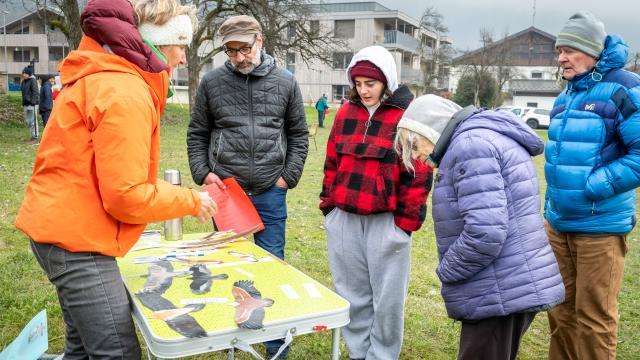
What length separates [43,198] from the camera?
67.6 inches

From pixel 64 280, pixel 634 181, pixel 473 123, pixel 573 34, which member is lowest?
pixel 64 280

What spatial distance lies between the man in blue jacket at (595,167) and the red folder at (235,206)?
5.04ft

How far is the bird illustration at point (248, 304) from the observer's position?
5.87 feet

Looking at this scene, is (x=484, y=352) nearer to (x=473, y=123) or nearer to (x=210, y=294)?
(x=473, y=123)

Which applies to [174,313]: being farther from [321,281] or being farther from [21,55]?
[21,55]

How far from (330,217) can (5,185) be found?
628 centimetres

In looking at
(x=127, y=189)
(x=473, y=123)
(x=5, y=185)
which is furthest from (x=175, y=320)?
(x=5, y=185)

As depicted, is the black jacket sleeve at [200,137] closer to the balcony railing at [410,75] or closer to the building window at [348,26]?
the balcony railing at [410,75]

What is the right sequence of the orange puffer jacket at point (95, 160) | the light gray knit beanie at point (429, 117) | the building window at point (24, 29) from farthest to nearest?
1. the building window at point (24, 29)
2. the light gray knit beanie at point (429, 117)
3. the orange puffer jacket at point (95, 160)

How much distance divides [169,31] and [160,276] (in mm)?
987

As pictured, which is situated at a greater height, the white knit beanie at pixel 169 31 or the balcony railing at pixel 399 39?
the balcony railing at pixel 399 39

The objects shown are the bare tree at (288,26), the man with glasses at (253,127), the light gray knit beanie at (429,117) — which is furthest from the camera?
the bare tree at (288,26)

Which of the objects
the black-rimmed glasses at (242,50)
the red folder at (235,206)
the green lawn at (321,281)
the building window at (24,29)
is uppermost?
A: the building window at (24,29)

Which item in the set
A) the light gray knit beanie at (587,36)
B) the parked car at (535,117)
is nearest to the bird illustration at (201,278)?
the light gray knit beanie at (587,36)
